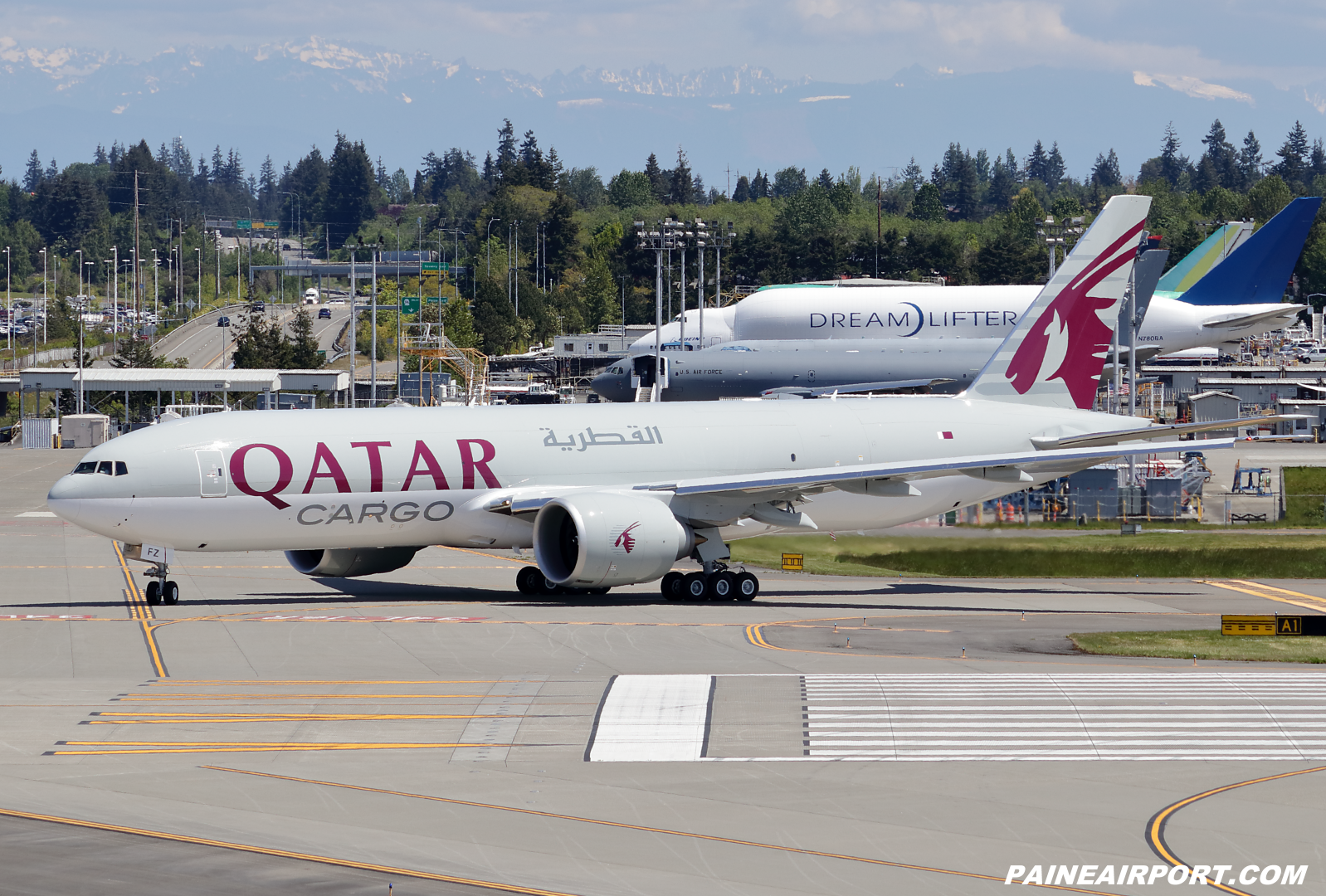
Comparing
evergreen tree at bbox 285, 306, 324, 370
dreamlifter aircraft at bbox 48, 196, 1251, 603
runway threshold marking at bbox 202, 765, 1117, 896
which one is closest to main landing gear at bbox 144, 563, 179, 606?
dreamlifter aircraft at bbox 48, 196, 1251, 603

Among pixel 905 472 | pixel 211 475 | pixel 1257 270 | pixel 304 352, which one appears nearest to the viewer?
pixel 211 475

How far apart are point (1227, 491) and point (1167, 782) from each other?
186 ft

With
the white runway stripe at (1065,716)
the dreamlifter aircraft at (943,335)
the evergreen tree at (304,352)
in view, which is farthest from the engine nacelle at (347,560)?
the evergreen tree at (304,352)

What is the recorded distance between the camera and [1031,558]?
47281 mm

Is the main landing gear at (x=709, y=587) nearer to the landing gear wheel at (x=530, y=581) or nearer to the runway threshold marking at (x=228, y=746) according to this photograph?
the landing gear wheel at (x=530, y=581)

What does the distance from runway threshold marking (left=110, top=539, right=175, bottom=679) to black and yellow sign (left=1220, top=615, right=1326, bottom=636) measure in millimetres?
22104

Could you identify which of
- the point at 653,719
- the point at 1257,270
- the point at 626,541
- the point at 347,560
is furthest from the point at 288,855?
the point at 1257,270

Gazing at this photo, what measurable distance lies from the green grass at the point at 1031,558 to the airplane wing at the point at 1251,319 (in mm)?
55088

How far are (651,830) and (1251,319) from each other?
93141 millimetres

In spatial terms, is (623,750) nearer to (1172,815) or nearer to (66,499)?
(1172,815)

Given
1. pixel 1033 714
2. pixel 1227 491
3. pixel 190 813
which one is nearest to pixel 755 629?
pixel 1033 714

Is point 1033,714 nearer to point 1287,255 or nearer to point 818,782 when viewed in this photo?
point 818,782

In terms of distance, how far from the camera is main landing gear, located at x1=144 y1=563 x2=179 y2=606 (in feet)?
120

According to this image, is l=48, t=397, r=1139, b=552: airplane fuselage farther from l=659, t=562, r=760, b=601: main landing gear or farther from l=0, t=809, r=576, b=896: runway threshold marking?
l=0, t=809, r=576, b=896: runway threshold marking
